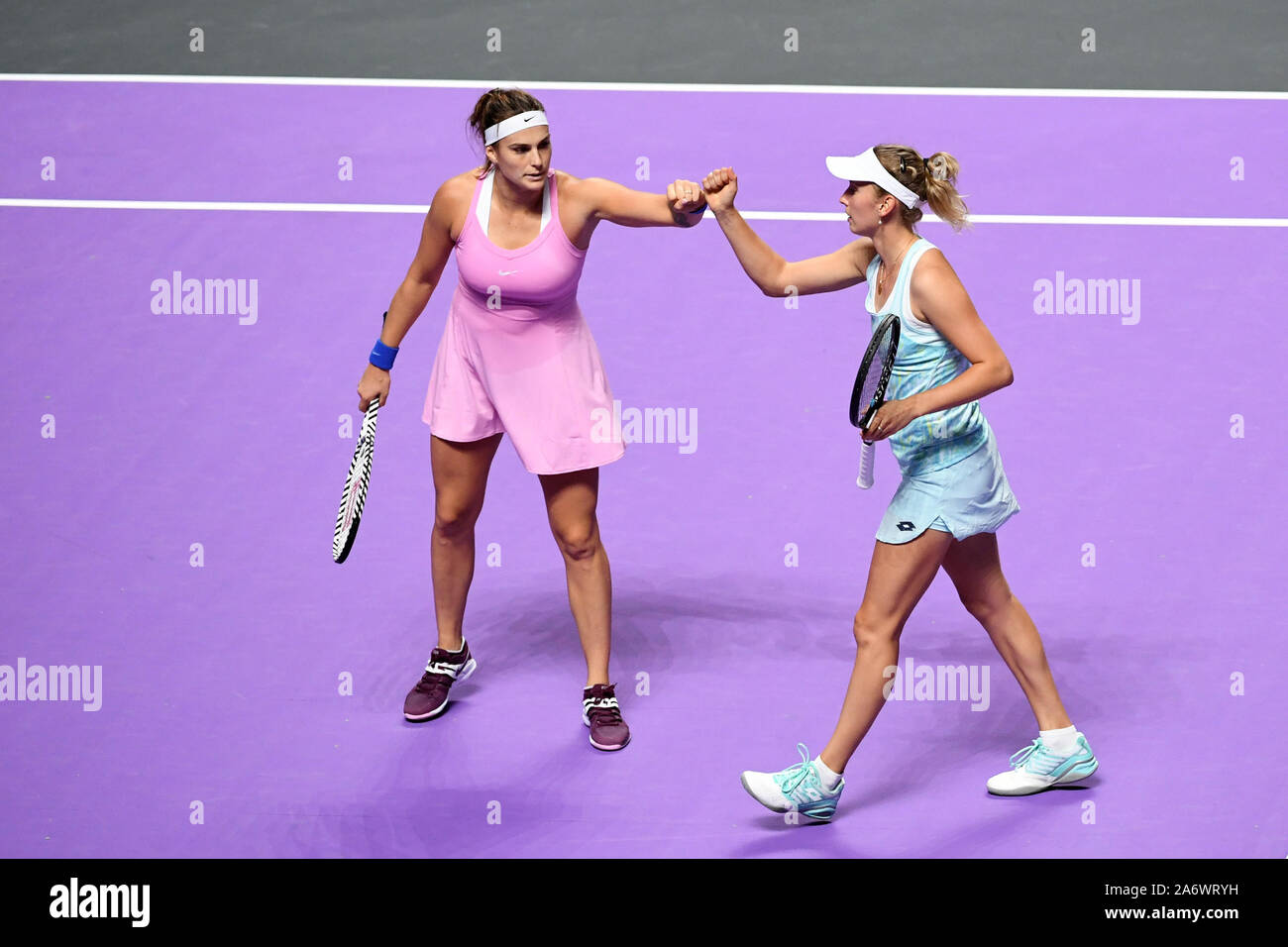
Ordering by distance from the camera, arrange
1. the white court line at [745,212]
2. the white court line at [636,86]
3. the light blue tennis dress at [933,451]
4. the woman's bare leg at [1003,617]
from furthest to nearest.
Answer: the white court line at [636,86] < the white court line at [745,212] < the woman's bare leg at [1003,617] < the light blue tennis dress at [933,451]

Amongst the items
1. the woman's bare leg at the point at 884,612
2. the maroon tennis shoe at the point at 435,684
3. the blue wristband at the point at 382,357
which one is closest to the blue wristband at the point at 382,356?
the blue wristband at the point at 382,357

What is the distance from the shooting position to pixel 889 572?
17.5ft

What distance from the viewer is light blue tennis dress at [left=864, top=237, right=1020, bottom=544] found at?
529 cm

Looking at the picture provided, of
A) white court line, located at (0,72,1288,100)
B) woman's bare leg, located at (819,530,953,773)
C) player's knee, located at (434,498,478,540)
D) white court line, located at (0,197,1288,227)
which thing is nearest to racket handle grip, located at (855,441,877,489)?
woman's bare leg, located at (819,530,953,773)

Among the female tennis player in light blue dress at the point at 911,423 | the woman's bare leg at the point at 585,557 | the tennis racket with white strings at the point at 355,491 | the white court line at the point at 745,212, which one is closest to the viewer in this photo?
the female tennis player in light blue dress at the point at 911,423

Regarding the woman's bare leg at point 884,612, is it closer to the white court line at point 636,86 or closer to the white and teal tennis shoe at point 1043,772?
the white and teal tennis shoe at point 1043,772

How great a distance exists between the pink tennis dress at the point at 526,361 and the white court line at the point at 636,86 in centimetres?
556

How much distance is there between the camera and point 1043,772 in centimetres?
566

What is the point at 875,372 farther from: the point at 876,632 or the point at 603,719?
the point at 603,719

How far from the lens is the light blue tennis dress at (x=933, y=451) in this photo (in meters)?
5.29

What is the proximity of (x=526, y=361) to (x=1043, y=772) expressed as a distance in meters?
2.24

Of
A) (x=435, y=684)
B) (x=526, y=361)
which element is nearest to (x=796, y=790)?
(x=435, y=684)

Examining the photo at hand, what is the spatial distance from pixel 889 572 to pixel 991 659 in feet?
4.41

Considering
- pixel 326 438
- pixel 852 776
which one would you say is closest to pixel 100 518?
pixel 326 438
